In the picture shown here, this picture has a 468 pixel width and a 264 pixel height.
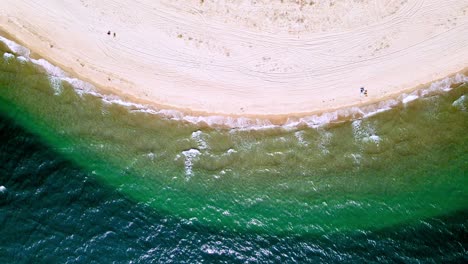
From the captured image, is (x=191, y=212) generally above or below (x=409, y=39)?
below

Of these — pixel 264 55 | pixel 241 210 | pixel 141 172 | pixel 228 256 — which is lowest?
pixel 228 256

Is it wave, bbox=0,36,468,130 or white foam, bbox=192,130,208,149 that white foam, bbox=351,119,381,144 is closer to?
wave, bbox=0,36,468,130

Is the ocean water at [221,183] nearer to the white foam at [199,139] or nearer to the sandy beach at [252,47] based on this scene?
the white foam at [199,139]

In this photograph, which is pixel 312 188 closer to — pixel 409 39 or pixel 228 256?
pixel 228 256

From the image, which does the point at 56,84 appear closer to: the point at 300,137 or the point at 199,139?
the point at 199,139

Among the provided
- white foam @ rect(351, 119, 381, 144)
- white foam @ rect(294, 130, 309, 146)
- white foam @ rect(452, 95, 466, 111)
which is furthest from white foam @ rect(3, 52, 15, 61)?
white foam @ rect(452, 95, 466, 111)

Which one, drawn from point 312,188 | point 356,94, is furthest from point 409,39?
point 312,188
